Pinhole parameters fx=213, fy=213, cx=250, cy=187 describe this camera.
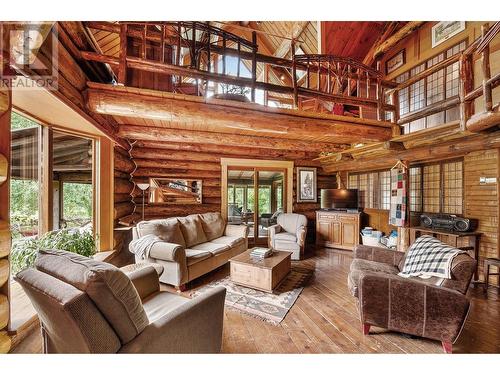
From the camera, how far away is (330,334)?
6.84ft

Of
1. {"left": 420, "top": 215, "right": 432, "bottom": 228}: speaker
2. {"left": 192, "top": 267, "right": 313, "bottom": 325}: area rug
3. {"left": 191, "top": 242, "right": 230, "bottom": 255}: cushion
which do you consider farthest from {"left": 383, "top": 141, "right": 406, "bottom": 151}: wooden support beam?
{"left": 191, "top": 242, "right": 230, "bottom": 255}: cushion

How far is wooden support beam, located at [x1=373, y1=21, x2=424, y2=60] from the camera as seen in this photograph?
4562mm

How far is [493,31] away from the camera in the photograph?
2385 millimetres

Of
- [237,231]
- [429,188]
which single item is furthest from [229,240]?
[429,188]

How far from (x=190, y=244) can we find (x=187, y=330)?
2.49 meters

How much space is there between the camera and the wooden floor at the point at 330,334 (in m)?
1.90

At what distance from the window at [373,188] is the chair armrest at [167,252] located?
16.2 ft

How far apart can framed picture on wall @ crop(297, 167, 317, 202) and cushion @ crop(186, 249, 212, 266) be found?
3.47m

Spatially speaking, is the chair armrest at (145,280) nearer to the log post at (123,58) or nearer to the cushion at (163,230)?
the cushion at (163,230)

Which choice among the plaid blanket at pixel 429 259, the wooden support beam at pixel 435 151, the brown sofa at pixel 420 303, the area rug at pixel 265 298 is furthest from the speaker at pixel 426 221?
the area rug at pixel 265 298

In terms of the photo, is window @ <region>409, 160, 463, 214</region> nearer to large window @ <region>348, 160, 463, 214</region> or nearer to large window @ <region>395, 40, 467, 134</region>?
large window @ <region>348, 160, 463, 214</region>
